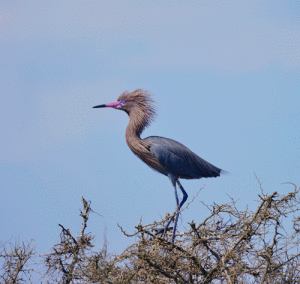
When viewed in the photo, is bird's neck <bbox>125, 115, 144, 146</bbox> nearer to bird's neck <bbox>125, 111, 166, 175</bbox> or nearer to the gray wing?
bird's neck <bbox>125, 111, 166, 175</bbox>

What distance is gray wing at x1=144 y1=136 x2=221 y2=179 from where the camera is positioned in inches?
311

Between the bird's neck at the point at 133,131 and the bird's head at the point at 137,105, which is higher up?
the bird's head at the point at 137,105

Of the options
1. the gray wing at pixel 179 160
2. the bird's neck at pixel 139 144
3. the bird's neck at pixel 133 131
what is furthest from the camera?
the bird's neck at pixel 133 131

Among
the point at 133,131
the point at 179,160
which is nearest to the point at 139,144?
the point at 133,131

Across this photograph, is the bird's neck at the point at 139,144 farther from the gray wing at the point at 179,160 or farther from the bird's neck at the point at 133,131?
the gray wing at the point at 179,160

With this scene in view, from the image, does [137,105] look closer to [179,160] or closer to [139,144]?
[139,144]

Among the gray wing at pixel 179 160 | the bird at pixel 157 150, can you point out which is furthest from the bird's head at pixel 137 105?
the gray wing at pixel 179 160

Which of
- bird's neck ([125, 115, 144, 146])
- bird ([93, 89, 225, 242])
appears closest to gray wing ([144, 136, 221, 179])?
bird ([93, 89, 225, 242])

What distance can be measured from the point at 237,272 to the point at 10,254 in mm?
2949

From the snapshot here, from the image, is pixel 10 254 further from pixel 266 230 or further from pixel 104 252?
pixel 266 230

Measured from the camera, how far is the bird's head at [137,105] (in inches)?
344

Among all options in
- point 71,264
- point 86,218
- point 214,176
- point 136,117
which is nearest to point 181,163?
point 214,176

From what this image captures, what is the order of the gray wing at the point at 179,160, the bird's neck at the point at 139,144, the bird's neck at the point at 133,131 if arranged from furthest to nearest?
the bird's neck at the point at 133,131
the bird's neck at the point at 139,144
the gray wing at the point at 179,160

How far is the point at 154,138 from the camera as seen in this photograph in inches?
328
